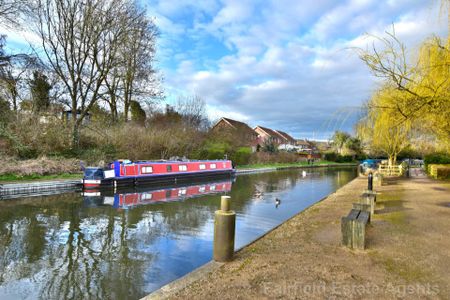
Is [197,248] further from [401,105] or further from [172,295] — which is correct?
[401,105]

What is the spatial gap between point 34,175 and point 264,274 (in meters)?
12.8

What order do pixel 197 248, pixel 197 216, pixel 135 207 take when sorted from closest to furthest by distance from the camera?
pixel 197 248 → pixel 197 216 → pixel 135 207

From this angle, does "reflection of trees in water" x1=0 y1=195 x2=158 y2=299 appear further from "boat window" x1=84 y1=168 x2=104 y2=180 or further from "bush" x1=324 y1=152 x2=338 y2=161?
"bush" x1=324 y1=152 x2=338 y2=161

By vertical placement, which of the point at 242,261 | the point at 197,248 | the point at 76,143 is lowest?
the point at 197,248

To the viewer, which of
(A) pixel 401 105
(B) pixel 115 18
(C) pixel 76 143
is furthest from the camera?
(B) pixel 115 18

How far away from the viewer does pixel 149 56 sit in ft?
71.6

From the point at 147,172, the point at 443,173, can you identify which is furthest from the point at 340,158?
the point at 147,172

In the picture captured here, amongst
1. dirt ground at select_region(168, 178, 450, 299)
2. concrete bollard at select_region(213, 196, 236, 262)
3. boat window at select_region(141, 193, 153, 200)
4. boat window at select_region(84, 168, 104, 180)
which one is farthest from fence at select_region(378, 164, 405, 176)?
concrete bollard at select_region(213, 196, 236, 262)

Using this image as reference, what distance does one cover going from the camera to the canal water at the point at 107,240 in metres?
4.11

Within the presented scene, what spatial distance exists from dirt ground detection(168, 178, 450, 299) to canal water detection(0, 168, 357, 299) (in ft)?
3.65

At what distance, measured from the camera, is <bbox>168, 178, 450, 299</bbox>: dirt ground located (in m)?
3.05

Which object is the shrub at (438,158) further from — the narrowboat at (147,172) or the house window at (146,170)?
the house window at (146,170)

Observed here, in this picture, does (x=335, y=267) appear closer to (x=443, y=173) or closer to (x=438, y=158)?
(x=443, y=173)

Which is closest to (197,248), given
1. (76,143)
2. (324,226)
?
(324,226)
